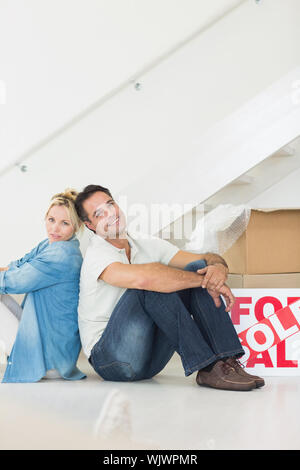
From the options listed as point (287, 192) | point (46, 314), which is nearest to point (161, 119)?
point (46, 314)

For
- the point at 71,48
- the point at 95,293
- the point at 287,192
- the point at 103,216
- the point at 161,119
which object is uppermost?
the point at 71,48

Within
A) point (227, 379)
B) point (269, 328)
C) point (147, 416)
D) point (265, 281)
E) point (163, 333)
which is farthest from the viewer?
point (265, 281)

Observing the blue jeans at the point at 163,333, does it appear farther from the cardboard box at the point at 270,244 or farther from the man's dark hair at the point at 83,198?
the cardboard box at the point at 270,244

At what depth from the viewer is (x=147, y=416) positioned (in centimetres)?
142

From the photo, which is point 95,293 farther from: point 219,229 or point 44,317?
point 219,229

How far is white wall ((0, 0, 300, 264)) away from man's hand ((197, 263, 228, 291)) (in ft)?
1.84

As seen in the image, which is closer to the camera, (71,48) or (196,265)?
(196,265)

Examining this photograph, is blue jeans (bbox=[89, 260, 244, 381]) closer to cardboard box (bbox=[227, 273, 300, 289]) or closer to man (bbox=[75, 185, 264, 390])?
man (bbox=[75, 185, 264, 390])

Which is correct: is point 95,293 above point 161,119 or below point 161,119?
below

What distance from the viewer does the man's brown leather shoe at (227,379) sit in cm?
172

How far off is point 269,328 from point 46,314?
77 centimetres

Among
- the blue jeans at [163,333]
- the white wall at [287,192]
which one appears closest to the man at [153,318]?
the blue jeans at [163,333]

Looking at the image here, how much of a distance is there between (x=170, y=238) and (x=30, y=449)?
120 cm
